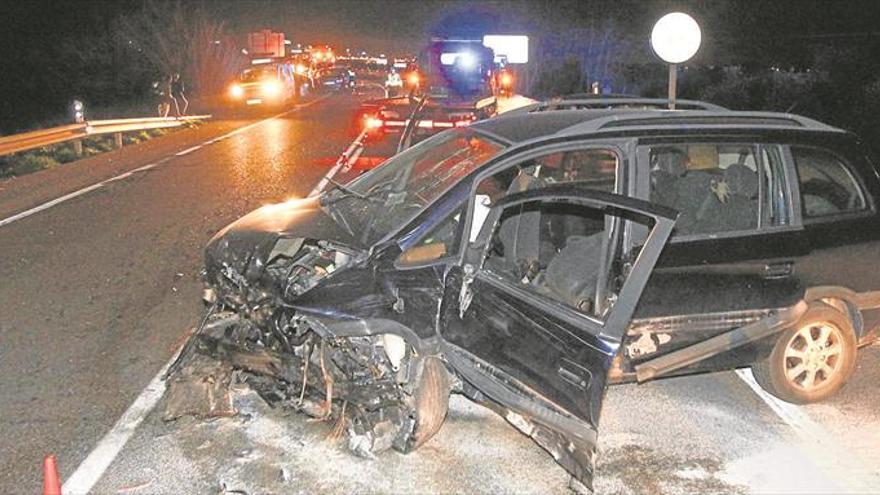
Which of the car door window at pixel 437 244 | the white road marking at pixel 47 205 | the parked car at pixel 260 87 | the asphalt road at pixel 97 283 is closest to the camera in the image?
the car door window at pixel 437 244

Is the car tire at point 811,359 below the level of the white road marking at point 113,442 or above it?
above

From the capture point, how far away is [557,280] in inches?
186

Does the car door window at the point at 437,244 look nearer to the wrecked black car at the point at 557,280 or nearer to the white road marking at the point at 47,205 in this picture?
the wrecked black car at the point at 557,280

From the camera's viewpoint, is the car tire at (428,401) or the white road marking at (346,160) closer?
the car tire at (428,401)

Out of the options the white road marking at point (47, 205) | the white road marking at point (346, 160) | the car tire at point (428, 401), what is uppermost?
the car tire at point (428, 401)

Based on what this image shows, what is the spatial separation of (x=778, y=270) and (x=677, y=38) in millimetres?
5352

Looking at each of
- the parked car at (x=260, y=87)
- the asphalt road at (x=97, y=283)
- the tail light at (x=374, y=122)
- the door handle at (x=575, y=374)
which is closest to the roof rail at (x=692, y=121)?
the door handle at (x=575, y=374)

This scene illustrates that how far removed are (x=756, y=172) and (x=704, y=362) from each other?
1201 mm

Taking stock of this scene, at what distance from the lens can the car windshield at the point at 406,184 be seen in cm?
520

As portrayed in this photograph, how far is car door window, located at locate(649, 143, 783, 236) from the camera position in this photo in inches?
196

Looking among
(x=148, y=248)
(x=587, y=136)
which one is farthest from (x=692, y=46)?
(x=148, y=248)

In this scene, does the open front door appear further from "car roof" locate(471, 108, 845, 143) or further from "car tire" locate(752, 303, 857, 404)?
"car tire" locate(752, 303, 857, 404)

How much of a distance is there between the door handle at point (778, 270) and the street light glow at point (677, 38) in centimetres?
514

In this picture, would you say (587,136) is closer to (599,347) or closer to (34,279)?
(599,347)
